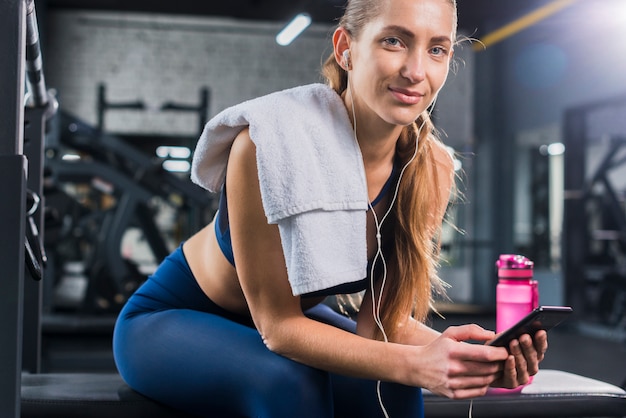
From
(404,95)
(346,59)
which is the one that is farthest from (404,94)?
(346,59)

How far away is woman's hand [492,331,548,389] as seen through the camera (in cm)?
106

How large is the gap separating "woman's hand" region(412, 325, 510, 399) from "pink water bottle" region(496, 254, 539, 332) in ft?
1.22

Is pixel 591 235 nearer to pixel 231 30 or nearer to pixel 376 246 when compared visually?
pixel 231 30

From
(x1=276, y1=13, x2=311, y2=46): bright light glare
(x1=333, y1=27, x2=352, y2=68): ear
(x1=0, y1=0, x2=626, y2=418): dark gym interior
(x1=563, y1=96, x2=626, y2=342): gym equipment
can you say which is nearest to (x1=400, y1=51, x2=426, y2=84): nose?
(x1=333, y1=27, x2=352, y2=68): ear

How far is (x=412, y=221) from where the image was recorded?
129cm

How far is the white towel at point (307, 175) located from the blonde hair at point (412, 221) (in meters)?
0.14

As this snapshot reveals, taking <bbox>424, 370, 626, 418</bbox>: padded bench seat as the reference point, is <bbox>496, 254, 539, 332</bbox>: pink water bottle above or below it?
above

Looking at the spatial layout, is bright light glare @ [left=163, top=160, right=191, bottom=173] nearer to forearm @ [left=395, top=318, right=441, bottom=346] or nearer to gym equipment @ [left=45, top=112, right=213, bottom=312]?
gym equipment @ [left=45, top=112, right=213, bottom=312]

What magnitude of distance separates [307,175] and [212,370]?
35 centimetres

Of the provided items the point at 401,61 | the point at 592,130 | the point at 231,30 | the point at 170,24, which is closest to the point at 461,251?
the point at 592,130

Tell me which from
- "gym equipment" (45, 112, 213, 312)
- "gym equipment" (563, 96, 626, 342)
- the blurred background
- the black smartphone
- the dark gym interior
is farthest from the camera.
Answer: "gym equipment" (563, 96, 626, 342)

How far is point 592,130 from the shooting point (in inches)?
260

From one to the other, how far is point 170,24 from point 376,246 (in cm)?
738

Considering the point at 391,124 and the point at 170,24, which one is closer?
the point at 391,124
